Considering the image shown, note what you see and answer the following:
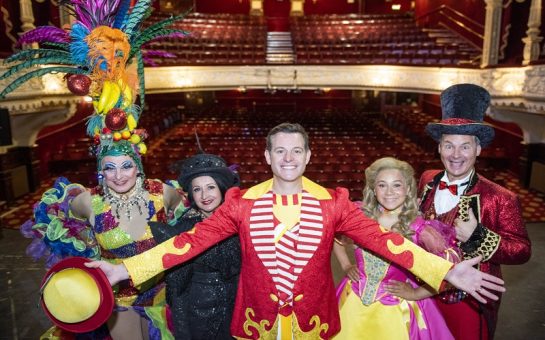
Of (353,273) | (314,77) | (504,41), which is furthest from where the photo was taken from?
(314,77)

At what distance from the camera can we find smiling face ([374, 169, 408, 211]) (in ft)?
7.51

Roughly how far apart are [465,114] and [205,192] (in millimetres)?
1647

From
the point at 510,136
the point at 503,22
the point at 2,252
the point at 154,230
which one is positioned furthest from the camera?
the point at 510,136

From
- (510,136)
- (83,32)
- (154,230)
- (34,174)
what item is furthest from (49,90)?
(510,136)

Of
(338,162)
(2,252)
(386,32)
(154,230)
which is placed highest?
(386,32)

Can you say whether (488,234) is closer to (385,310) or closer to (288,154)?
(385,310)

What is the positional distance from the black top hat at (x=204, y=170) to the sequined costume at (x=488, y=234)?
4.33ft

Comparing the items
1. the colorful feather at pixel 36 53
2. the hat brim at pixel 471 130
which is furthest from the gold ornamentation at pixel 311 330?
the colorful feather at pixel 36 53

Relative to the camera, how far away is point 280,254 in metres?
1.93

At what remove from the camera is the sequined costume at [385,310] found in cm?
226

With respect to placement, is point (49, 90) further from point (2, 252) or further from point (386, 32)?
point (386, 32)

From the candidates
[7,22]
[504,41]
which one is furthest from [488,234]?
[504,41]

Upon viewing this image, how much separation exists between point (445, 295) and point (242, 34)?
16072 millimetres

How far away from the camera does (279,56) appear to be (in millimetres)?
14836
